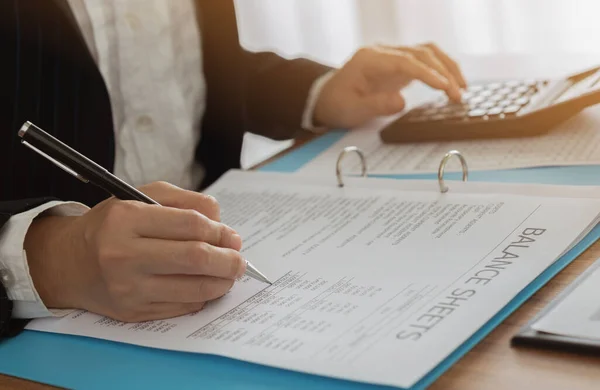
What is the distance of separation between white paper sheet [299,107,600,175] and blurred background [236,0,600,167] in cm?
99

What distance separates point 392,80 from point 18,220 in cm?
60

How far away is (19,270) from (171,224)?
157mm

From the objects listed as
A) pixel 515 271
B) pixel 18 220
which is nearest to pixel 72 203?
pixel 18 220

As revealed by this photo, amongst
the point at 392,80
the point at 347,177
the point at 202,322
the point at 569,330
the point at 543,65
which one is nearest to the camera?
the point at 569,330

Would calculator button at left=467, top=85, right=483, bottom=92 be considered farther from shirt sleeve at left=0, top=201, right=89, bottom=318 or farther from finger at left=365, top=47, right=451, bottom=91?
shirt sleeve at left=0, top=201, right=89, bottom=318

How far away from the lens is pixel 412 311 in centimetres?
55

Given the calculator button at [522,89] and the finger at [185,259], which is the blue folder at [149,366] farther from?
the calculator button at [522,89]

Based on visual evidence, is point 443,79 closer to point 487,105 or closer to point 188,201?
point 487,105

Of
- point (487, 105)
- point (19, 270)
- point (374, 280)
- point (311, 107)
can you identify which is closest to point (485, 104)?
point (487, 105)

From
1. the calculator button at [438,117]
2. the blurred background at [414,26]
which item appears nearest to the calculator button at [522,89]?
the calculator button at [438,117]

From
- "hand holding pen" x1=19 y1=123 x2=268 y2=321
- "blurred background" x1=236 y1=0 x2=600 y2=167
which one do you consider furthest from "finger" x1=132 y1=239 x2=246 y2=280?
"blurred background" x1=236 y1=0 x2=600 y2=167

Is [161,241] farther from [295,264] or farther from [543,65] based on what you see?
[543,65]

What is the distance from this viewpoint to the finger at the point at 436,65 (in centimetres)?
108

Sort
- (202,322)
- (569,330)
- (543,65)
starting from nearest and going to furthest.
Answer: (569,330), (202,322), (543,65)
